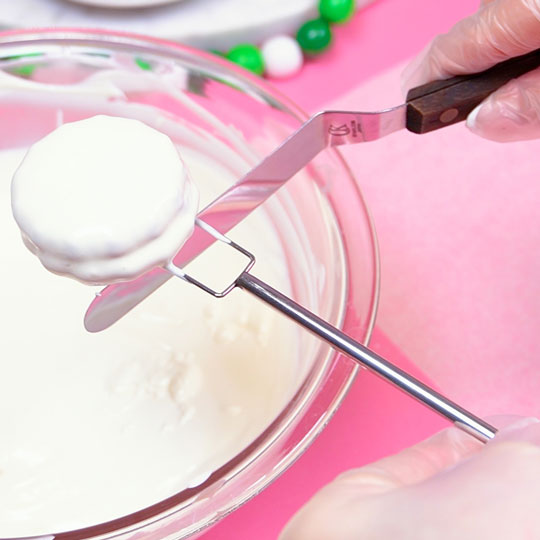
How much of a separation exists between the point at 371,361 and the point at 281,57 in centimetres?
67

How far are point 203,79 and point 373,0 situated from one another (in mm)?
439

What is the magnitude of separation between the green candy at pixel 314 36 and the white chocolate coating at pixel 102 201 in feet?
1.97

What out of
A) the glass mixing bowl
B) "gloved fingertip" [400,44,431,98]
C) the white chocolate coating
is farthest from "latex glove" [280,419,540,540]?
"gloved fingertip" [400,44,431,98]

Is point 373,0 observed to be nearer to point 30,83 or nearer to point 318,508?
point 30,83

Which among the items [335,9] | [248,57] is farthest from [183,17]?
[335,9]

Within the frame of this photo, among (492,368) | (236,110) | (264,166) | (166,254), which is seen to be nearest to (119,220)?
(166,254)

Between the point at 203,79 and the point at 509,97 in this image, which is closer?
the point at 509,97

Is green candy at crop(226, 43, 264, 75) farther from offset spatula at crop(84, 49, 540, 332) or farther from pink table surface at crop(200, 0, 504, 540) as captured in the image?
offset spatula at crop(84, 49, 540, 332)

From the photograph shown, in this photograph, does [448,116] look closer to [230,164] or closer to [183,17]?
[230,164]

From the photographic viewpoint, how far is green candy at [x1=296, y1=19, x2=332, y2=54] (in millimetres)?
1229

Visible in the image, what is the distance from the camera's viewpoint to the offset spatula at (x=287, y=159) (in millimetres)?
757

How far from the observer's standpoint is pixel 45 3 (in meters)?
1.23

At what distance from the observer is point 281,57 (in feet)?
4.01

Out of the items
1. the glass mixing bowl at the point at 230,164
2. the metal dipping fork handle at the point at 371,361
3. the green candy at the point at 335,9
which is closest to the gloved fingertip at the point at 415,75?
the glass mixing bowl at the point at 230,164
